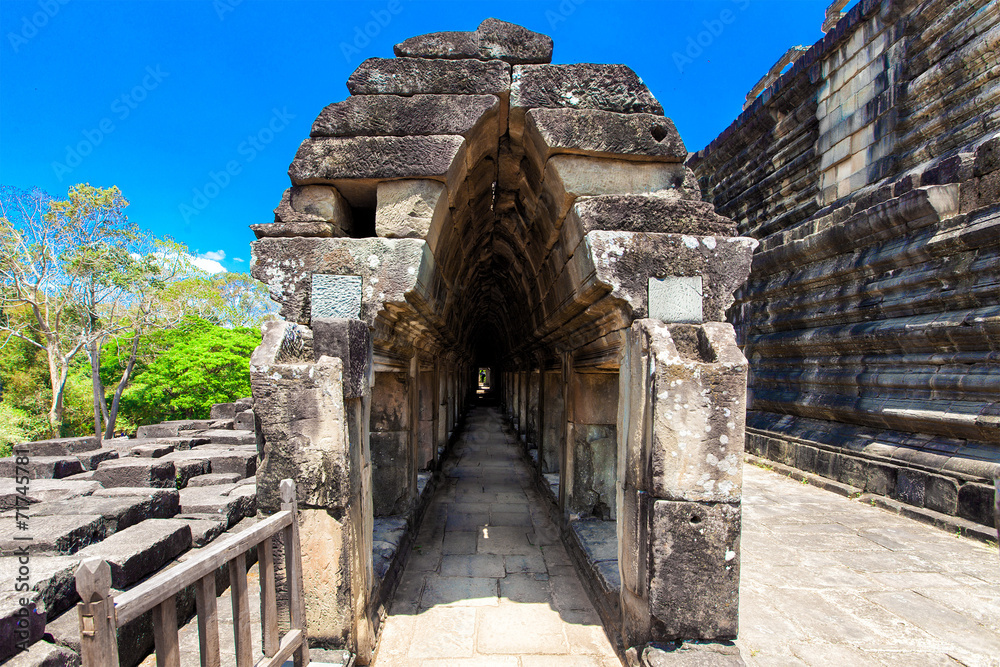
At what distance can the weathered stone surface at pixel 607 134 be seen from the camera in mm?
2654

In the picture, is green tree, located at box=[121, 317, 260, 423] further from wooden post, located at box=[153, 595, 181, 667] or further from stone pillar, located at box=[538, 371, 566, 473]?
wooden post, located at box=[153, 595, 181, 667]

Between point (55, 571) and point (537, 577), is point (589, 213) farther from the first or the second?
point (55, 571)

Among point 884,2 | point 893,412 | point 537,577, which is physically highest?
point 884,2

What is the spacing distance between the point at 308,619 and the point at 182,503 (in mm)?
3017

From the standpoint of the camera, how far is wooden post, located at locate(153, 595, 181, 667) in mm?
1524

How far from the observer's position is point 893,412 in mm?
5625

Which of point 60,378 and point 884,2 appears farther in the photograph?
point 60,378

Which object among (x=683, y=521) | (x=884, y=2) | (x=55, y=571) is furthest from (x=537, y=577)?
(x=884, y=2)

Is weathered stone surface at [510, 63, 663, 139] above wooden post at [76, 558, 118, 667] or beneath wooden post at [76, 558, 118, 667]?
above

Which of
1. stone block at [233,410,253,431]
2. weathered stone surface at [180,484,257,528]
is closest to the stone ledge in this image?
weathered stone surface at [180,484,257,528]

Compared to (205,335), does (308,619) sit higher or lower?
lower

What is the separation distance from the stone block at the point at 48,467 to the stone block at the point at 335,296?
19.3 ft

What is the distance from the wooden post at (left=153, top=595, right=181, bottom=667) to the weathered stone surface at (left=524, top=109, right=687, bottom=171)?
2626mm

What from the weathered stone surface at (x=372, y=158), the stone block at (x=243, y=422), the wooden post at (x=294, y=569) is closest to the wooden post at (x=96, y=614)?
the wooden post at (x=294, y=569)
